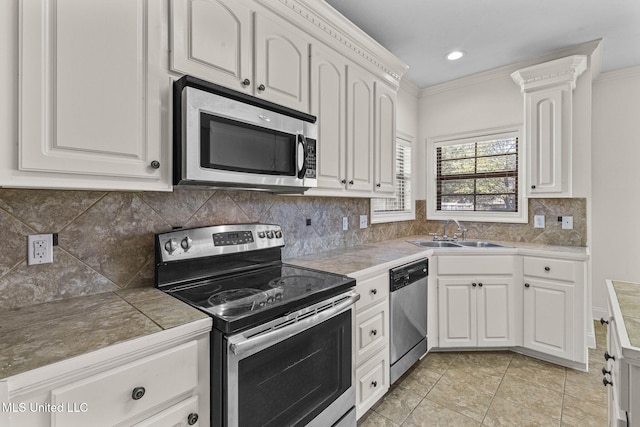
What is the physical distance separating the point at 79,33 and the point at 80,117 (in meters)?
0.27

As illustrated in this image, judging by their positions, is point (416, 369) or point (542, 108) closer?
point (416, 369)

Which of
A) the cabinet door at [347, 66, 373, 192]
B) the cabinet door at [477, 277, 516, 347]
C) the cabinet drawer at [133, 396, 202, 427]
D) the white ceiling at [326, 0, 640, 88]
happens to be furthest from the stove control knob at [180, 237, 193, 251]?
the cabinet door at [477, 277, 516, 347]

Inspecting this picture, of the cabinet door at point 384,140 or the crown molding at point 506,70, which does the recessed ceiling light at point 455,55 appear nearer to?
the crown molding at point 506,70

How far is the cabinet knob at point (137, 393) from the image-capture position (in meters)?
0.89

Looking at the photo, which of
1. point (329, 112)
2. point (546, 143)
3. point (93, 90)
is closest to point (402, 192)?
point (546, 143)

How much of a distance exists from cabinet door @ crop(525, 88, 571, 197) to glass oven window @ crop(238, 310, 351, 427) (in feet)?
7.68

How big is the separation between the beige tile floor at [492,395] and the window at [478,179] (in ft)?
4.52

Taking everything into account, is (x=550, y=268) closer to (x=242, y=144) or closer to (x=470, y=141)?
(x=470, y=141)

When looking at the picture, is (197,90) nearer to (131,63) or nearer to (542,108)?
(131,63)

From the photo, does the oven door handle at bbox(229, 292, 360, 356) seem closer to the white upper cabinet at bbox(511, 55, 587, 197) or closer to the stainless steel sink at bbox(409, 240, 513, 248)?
the stainless steel sink at bbox(409, 240, 513, 248)

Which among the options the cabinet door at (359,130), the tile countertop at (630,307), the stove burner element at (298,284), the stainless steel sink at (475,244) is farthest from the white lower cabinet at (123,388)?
the stainless steel sink at (475,244)

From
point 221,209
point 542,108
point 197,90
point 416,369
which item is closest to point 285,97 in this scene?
point 197,90

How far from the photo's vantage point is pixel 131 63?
Answer: 112 cm

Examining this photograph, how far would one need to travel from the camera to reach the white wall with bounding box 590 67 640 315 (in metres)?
3.11
